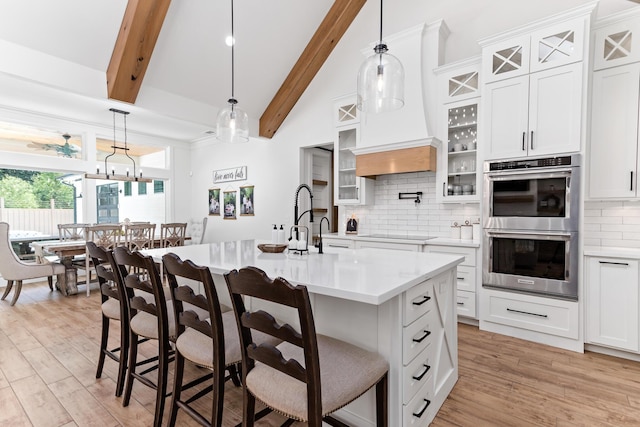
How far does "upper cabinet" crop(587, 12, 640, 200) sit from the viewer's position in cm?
271

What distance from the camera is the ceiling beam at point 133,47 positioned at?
11.1 ft

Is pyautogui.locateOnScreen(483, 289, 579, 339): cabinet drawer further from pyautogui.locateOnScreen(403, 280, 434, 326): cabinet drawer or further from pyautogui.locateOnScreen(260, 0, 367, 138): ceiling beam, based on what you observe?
pyautogui.locateOnScreen(260, 0, 367, 138): ceiling beam

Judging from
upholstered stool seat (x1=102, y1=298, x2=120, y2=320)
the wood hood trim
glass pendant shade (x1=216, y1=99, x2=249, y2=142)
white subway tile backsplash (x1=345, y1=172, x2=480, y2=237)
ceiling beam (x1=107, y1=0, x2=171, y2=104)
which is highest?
ceiling beam (x1=107, y1=0, x2=171, y2=104)

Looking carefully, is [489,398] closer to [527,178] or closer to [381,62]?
[527,178]

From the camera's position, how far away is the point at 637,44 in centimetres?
269

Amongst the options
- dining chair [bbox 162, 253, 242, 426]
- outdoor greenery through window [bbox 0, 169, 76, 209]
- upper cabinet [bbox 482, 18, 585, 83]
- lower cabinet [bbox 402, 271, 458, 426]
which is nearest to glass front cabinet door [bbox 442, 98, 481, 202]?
upper cabinet [bbox 482, 18, 585, 83]

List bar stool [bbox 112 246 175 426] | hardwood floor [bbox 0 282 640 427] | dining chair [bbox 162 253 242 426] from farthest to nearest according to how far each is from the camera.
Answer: hardwood floor [bbox 0 282 640 427] → bar stool [bbox 112 246 175 426] → dining chair [bbox 162 253 242 426]

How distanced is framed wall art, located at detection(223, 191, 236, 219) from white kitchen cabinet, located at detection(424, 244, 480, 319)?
4.60 meters

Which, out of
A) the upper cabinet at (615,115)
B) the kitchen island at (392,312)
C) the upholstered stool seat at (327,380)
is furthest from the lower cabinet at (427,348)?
the upper cabinet at (615,115)

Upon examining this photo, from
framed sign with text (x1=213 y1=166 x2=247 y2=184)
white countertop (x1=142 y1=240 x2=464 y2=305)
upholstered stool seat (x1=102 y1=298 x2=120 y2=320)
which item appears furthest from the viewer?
framed sign with text (x1=213 y1=166 x2=247 y2=184)

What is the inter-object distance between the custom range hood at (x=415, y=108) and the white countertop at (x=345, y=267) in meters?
1.73

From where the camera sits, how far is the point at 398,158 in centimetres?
388

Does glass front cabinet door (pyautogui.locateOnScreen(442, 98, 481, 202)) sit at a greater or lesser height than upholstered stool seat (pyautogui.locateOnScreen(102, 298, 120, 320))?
greater

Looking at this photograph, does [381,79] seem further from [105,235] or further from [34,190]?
[34,190]
